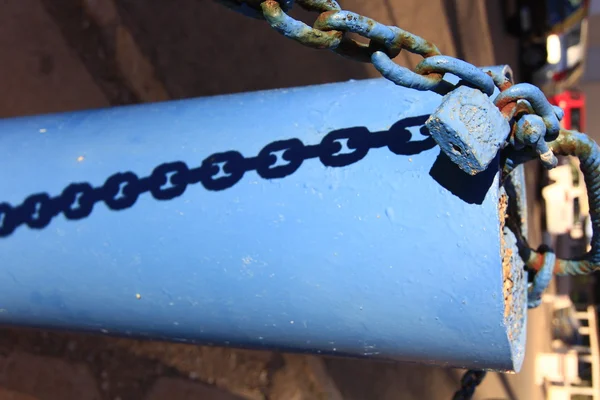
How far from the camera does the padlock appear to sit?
0.48 meters

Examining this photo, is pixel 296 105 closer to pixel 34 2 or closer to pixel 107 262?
pixel 107 262

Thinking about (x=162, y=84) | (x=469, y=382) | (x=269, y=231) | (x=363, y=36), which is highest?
(x=162, y=84)

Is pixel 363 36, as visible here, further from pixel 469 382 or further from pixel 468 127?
pixel 469 382

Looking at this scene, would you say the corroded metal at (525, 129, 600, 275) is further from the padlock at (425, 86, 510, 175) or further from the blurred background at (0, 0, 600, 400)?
the blurred background at (0, 0, 600, 400)

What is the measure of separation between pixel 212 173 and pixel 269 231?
10 centimetres

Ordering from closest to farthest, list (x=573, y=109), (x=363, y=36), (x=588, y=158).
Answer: (x=363, y=36) < (x=588, y=158) < (x=573, y=109)

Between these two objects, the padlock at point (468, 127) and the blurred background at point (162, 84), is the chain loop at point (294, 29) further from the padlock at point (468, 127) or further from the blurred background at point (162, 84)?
the blurred background at point (162, 84)

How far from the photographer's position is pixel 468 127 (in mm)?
486

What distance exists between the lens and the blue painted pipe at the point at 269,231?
0.59 metres

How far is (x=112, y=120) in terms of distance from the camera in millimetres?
813

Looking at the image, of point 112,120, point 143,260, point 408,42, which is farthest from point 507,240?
point 112,120

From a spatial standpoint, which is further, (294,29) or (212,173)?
(212,173)

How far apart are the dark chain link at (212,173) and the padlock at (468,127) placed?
0.10 m

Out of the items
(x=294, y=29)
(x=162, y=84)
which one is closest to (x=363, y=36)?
(x=294, y=29)
